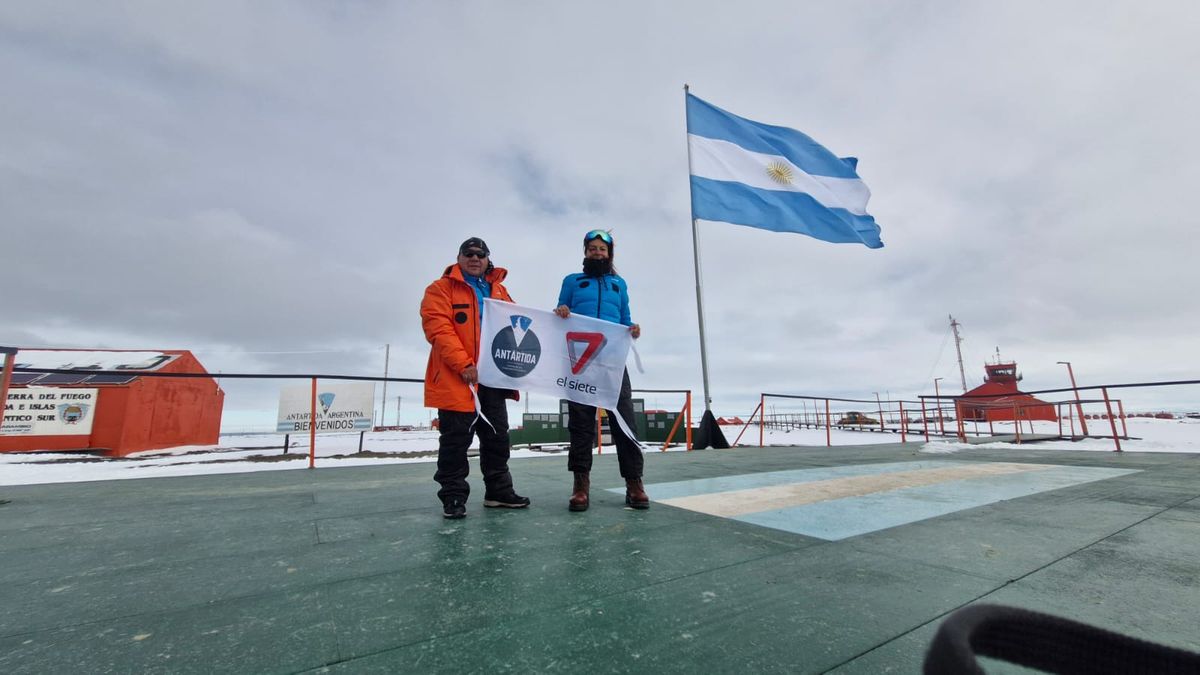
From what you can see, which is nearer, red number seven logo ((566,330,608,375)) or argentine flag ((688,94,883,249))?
red number seven logo ((566,330,608,375))

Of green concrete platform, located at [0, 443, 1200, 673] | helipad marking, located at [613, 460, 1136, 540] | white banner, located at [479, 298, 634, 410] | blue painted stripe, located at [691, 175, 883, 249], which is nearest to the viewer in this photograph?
green concrete platform, located at [0, 443, 1200, 673]

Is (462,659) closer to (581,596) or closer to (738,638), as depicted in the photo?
(581,596)

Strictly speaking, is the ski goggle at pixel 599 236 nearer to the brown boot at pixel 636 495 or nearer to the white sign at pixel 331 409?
the brown boot at pixel 636 495

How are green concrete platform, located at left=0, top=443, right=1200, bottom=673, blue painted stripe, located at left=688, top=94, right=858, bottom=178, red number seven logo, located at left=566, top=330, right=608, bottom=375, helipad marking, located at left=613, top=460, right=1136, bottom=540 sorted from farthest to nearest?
blue painted stripe, located at left=688, top=94, right=858, bottom=178
red number seven logo, located at left=566, top=330, right=608, bottom=375
helipad marking, located at left=613, top=460, right=1136, bottom=540
green concrete platform, located at left=0, top=443, right=1200, bottom=673

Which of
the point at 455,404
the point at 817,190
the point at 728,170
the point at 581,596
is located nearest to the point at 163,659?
the point at 581,596

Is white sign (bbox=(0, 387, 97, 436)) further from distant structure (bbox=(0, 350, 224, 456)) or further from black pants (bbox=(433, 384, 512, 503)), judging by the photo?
black pants (bbox=(433, 384, 512, 503))

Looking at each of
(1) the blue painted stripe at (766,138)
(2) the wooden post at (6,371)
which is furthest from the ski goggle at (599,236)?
(1) the blue painted stripe at (766,138)

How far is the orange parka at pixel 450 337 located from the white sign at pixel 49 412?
1642 cm

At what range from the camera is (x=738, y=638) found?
1.05m

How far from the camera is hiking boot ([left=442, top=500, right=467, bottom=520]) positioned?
2264 millimetres

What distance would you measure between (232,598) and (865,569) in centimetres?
190

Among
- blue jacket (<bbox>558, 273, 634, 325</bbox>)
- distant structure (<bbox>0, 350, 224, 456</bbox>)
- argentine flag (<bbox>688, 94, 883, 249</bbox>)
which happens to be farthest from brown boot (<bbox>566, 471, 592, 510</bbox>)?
distant structure (<bbox>0, 350, 224, 456</bbox>)

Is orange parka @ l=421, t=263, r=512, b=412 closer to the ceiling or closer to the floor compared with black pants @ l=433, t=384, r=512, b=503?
closer to the ceiling

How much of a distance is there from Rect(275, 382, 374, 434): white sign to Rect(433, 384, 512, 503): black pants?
1222cm
